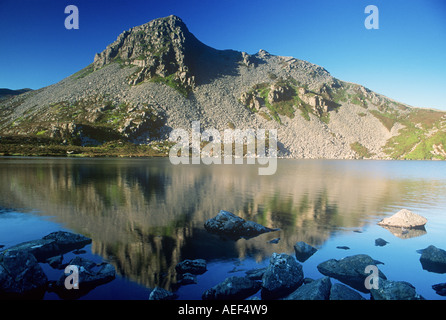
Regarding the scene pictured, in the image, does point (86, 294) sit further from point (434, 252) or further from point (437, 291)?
point (434, 252)

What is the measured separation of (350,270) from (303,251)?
10.4ft

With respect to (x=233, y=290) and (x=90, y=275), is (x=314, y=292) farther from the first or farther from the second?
(x=90, y=275)

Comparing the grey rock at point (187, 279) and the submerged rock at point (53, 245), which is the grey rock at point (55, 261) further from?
the grey rock at point (187, 279)

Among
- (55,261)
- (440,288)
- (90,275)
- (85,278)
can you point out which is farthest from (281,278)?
(55,261)

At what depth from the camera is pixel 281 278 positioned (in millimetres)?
11875

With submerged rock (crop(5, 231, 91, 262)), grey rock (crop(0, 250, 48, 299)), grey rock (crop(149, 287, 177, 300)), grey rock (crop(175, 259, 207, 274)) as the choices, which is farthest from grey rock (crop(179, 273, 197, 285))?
submerged rock (crop(5, 231, 91, 262))

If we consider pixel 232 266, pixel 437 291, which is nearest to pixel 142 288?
pixel 232 266

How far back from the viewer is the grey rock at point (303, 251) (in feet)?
51.6

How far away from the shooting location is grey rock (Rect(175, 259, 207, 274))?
13.2 m

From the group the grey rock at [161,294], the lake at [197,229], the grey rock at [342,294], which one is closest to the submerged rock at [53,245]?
the lake at [197,229]

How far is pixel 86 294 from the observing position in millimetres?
10961

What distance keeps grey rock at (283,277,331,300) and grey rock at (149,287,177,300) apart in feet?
16.8

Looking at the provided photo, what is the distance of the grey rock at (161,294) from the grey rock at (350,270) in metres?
8.50
